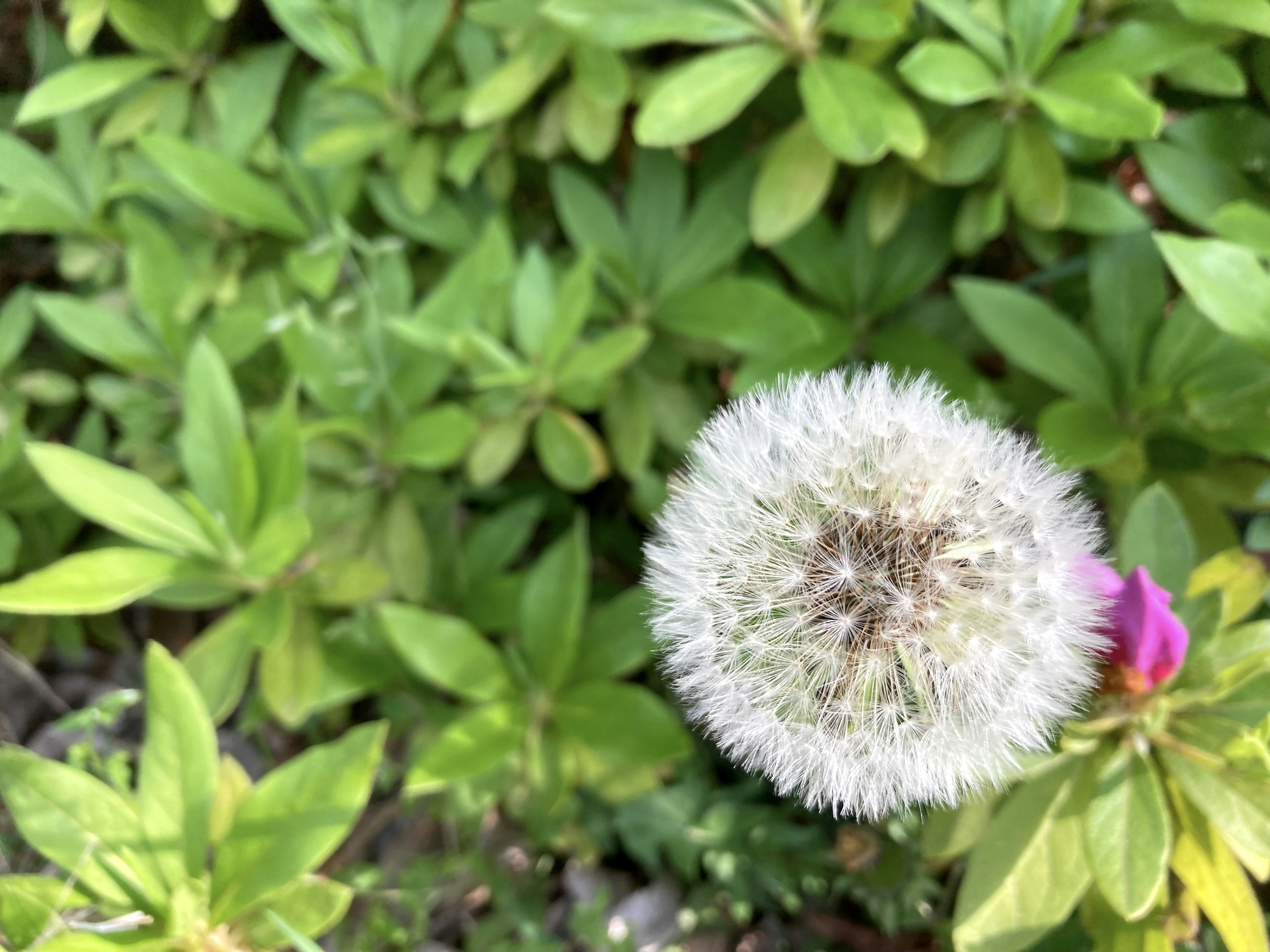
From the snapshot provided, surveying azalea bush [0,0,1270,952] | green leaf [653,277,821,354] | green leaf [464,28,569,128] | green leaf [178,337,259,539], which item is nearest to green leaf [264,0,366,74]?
azalea bush [0,0,1270,952]

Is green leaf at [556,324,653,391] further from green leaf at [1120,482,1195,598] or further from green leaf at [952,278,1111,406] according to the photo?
green leaf at [1120,482,1195,598]

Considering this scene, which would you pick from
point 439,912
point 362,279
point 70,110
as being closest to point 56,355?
point 70,110

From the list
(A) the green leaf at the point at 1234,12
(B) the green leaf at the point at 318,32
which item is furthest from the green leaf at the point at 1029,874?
(B) the green leaf at the point at 318,32

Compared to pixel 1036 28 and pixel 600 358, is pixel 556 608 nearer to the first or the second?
pixel 600 358

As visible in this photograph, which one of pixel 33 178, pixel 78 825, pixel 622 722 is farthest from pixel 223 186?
pixel 622 722

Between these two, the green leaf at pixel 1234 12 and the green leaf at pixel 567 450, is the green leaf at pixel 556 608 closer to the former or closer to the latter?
the green leaf at pixel 567 450
